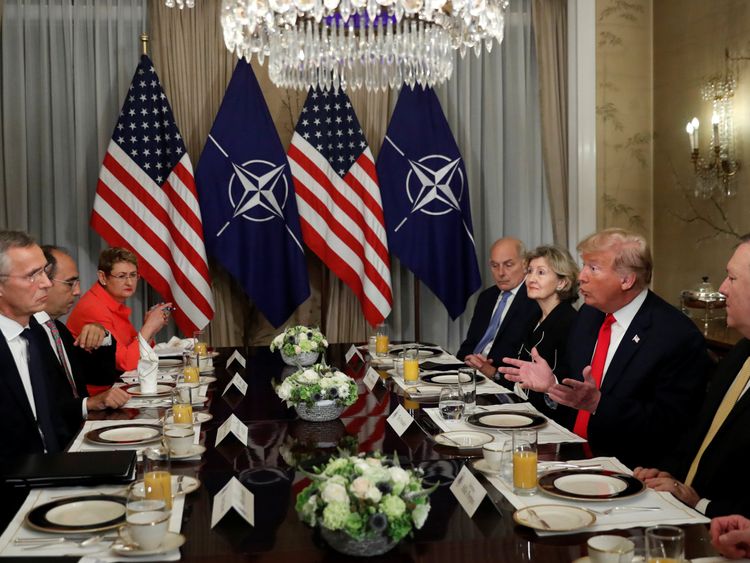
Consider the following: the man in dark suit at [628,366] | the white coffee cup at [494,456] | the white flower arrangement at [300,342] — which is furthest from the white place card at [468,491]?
the white flower arrangement at [300,342]

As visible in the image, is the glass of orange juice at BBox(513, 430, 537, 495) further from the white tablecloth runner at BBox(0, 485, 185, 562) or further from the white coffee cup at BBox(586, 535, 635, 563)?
the white tablecloth runner at BBox(0, 485, 185, 562)

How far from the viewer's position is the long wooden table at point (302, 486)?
5.78 ft

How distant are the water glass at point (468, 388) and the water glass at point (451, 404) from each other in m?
0.11

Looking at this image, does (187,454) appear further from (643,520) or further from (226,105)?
(226,105)

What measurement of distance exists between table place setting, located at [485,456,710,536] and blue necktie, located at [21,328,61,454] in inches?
59.5

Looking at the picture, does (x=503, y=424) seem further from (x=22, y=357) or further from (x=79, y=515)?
(x=22, y=357)

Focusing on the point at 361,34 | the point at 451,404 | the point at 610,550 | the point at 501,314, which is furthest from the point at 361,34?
the point at 610,550

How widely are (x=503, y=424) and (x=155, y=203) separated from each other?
3738 millimetres

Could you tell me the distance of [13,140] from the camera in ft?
19.8

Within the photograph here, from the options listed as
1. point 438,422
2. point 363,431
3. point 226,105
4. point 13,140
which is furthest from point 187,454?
point 13,140

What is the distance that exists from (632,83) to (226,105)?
2.95 m

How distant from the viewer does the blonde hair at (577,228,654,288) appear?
3205 mm

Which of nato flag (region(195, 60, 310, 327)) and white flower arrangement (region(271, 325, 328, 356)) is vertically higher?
nato flag (region(195, 60, 310, 327))

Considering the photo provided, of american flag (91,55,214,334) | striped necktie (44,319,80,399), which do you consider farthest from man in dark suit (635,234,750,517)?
american flag (91,55,214,334)
